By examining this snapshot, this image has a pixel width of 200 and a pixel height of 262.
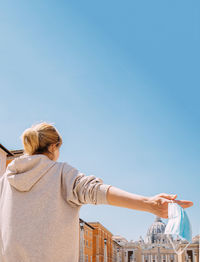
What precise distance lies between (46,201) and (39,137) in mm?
322

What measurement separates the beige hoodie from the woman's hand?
21cm

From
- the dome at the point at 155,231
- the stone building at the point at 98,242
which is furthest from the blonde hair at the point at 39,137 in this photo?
the dome at the point at 155,231

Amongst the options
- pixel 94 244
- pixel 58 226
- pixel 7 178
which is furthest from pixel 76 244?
pixel 94 244

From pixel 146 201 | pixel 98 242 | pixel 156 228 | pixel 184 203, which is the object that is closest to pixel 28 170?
pixel 146 201

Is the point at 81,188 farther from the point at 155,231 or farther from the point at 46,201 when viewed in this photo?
the point at 155,231

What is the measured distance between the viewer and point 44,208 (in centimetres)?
156

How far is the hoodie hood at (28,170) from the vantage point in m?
1.63

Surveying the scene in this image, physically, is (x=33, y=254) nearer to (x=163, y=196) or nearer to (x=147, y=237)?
(x=163, y=196)

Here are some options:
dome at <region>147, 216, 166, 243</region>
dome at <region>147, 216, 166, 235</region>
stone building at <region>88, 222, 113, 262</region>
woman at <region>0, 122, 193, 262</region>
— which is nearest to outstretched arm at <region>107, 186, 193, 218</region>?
woman at <region>0, 122, 193, 262</region>

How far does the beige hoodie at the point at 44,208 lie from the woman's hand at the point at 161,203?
0.69 ft

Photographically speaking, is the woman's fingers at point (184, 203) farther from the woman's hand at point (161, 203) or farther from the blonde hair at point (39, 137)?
the blonde hair at point (39, 137)

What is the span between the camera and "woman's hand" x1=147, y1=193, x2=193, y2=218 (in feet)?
4.46

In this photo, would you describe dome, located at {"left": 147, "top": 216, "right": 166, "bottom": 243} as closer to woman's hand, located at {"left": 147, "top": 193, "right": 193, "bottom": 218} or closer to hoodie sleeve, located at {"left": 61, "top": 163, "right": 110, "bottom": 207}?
hoodie sleeve, located at {"left": 61, "top": 163, "right": 110, "bottom": 207}

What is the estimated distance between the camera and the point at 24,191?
5.38ft
